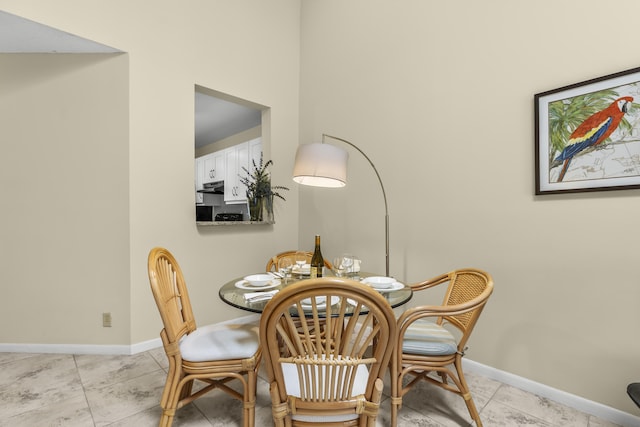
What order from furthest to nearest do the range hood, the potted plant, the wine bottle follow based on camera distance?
the range hood, the potted plant, the wine bottle

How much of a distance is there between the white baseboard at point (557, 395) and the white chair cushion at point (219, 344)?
1614 mm

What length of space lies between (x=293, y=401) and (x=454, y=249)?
5.42 feet

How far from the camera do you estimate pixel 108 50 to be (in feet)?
7.80

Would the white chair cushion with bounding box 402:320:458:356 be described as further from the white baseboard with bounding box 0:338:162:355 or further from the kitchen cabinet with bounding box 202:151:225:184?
the kitchen cabinet with bounding box 202:151:225:184

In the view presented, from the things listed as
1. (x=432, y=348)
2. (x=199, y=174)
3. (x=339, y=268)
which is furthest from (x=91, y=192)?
(x=199, y=174)

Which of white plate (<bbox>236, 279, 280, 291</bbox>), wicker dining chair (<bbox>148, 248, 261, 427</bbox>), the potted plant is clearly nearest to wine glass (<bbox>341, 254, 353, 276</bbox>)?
white plate (<bbox>236, 279, 280, 291</bbox>)

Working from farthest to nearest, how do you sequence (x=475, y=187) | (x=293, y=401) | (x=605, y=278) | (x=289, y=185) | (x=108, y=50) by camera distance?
(x=289, y=185), (x=108, y=50), (x=475, y=187), (x=605, y=278), (x=293, y=401)

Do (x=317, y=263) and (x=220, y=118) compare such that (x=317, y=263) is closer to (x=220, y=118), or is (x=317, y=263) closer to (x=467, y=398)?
(x=467, y=398)

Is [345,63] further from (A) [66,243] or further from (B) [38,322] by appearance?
(B) [38,322]

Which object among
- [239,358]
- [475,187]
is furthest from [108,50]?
[475,187]

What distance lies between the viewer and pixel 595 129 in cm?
171

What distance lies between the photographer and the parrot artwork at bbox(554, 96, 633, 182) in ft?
5.39

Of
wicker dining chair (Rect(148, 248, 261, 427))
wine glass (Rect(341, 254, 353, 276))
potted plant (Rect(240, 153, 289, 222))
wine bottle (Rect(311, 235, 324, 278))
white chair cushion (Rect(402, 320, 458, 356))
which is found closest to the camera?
wicker dining chair (Rect(148, 248, 261, 427))

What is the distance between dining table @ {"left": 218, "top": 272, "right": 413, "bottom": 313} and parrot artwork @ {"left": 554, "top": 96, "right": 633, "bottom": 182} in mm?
1183
